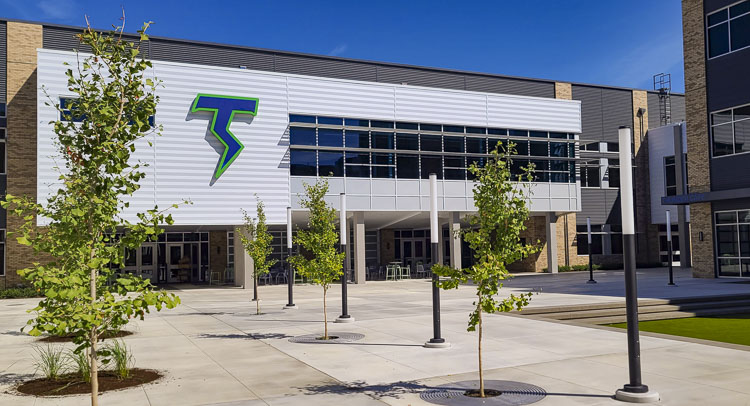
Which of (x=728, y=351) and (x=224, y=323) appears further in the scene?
(x=224, y=323)

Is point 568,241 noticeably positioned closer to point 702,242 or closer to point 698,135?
point 702,242

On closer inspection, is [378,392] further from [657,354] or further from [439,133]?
[439,133]

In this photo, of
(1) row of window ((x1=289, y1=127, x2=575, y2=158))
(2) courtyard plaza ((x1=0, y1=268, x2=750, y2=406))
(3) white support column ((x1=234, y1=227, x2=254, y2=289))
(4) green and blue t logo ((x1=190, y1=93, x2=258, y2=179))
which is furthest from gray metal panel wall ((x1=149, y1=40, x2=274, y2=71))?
(2) courtyard plaza ((x1=0, y1=268, x2=750, y2=406))

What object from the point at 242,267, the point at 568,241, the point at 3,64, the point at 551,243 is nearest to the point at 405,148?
the point at 242,267

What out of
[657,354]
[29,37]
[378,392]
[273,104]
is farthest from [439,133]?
[378,392]

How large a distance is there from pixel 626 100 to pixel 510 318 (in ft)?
117

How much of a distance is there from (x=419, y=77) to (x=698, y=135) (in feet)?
56.4

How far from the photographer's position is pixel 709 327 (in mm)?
16391

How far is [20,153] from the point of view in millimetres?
31047

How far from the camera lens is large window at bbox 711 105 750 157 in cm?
2972

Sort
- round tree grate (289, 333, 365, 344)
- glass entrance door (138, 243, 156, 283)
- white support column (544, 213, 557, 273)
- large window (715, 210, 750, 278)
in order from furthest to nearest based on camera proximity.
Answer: white support column (544, 213, 557, 273), glass entrance door (138, 243, 156, 283), large window (715, 210, 750, 278), round tree grate (289, 333, 365, 344)

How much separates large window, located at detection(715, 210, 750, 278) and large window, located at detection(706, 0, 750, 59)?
7.82 m

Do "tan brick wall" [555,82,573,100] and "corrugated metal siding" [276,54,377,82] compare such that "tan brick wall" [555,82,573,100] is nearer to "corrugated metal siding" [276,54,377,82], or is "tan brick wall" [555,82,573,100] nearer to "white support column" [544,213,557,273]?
"white support column" [544,213,557,273]

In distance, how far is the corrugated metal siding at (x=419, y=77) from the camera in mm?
40844
